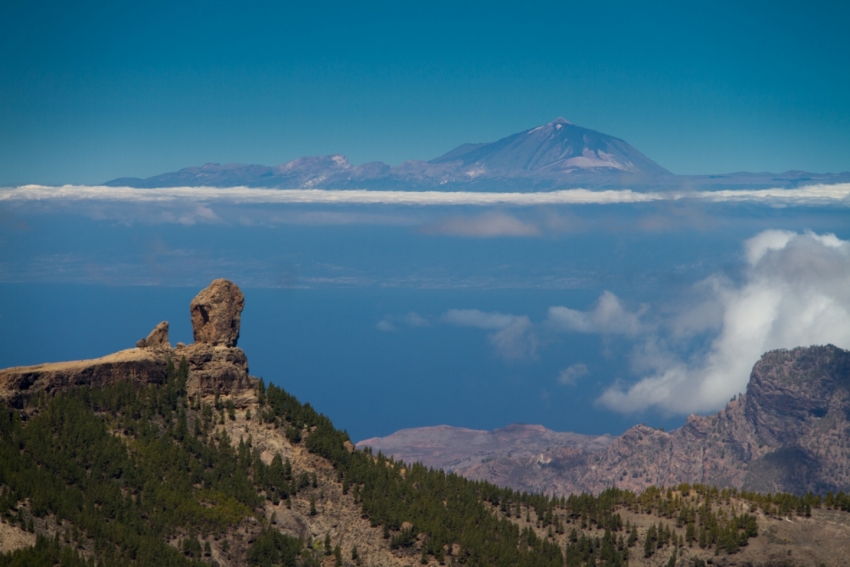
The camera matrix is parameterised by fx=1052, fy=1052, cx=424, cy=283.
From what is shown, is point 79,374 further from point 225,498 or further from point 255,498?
point 255,498

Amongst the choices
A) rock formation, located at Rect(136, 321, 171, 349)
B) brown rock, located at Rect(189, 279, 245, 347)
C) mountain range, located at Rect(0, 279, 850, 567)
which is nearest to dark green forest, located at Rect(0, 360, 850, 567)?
mountain range, located at Rect(0, 279, 850, 567)

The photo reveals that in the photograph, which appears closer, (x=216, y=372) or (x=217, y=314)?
(x=216, y=372)

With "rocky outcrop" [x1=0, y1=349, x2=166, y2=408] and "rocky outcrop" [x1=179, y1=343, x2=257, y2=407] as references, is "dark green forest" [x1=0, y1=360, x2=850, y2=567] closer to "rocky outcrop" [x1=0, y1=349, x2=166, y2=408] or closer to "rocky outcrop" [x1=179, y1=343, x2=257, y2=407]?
"rocky outcrop" [x1=0, y1=349, x2=166, y2=408]

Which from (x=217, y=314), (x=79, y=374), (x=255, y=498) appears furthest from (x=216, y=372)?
(x=255, y=498)

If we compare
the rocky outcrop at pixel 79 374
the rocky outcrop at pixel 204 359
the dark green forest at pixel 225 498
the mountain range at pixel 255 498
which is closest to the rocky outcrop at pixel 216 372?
the rocky outcrop at pixel 204 359

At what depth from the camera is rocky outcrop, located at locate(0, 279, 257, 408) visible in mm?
119062

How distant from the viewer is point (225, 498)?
112562 millimetres

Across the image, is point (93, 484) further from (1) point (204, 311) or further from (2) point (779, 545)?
(2) point (779, 545)

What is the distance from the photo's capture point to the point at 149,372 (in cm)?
12094

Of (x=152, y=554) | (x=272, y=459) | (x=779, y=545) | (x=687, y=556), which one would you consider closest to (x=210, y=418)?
(x=272, y=459)

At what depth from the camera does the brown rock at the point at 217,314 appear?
12494 centimetres

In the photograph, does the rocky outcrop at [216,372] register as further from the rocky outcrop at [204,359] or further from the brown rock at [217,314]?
the brown rock at [217,314]

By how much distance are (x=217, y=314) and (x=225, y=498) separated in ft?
75.6

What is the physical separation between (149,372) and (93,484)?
64.5 ft
